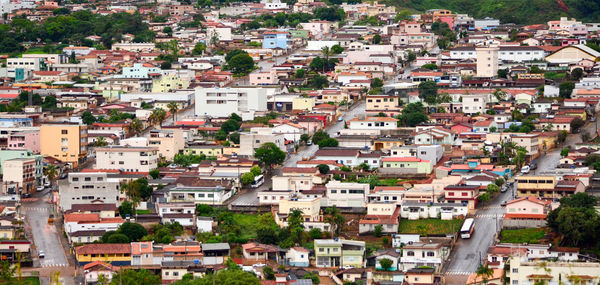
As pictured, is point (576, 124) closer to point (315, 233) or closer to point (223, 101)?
point (223, 101)

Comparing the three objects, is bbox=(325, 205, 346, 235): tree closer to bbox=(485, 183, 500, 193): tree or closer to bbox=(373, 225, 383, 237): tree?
bbox=(373, 225, 383, 237): tree

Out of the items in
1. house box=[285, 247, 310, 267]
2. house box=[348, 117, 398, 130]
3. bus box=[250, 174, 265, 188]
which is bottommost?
house box=[285, 247, 310, 267]

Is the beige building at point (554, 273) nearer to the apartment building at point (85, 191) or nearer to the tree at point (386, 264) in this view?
the tree at point (386, 264)

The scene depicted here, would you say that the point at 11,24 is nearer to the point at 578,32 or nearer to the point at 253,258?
the point at 578,32

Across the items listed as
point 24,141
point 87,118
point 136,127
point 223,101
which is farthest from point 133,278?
point 223,101

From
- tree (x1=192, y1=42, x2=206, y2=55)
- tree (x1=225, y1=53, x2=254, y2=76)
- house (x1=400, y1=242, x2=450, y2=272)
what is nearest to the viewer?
house (x1=400, y1=242, x2=450, y2=272)

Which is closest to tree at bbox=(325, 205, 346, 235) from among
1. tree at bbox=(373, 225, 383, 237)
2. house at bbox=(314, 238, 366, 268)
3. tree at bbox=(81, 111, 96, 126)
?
tree at bbox=(373, 225, 383, 237)
